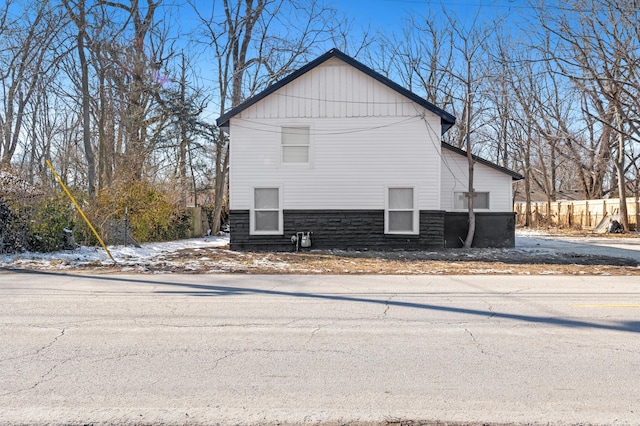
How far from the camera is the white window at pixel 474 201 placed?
703 inches

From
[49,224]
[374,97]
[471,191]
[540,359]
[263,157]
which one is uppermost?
[374,97]

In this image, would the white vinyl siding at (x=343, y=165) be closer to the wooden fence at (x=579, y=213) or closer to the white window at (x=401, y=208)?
the white window at (x=401, y=208)

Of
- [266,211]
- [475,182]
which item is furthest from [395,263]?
[475,182]

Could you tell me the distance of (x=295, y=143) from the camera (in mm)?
16312

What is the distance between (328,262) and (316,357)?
28.1 ft

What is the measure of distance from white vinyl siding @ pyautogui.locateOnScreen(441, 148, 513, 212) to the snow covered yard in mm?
2306

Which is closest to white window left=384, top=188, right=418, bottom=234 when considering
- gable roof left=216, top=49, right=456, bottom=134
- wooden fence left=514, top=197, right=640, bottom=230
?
gable roof left=216, top=49, right=456, bottom=134

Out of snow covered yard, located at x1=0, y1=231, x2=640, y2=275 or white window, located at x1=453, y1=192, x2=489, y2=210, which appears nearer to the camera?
snow covered yard, located at x1=0, y1=231, x2=640, y2=275

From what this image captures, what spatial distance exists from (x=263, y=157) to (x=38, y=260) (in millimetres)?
7370

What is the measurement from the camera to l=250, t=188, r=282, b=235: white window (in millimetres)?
16359

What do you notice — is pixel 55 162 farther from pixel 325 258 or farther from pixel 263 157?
pixel 325 258

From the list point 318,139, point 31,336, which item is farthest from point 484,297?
point 318,139

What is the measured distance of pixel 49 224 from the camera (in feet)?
44.5

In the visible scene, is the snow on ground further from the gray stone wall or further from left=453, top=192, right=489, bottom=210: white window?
left=453, top=192, right=489, bottom=210: white window
